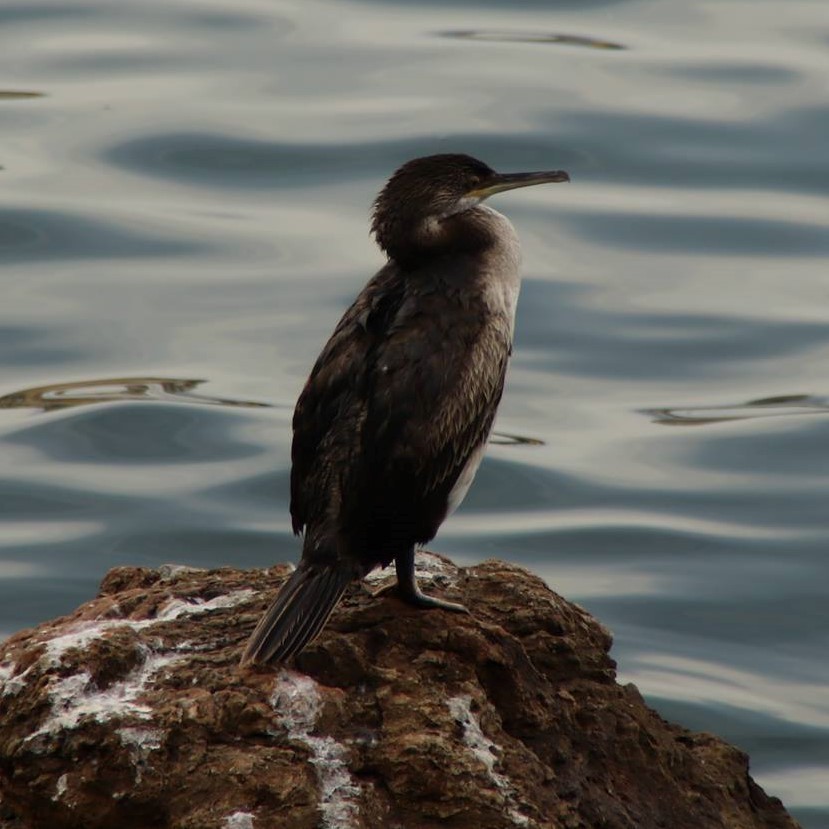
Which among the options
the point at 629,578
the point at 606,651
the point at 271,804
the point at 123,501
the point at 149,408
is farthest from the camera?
the point at 149,408

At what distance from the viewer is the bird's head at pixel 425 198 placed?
6.42 meters

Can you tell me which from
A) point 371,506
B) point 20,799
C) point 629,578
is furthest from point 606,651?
point 629,578

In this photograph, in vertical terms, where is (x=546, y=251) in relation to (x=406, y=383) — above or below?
below

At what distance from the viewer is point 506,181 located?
673 cm

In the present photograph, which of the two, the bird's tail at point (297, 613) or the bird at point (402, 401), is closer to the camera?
the bird's tail at point (297, 613)

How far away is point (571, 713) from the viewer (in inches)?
227

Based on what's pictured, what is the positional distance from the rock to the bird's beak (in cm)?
134

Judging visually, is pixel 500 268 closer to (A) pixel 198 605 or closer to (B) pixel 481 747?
(A) pixel 198 605

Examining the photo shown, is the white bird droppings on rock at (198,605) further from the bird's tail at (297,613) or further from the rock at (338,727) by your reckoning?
the bird's tail at (297,613)

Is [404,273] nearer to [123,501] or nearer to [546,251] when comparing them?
[123,501]

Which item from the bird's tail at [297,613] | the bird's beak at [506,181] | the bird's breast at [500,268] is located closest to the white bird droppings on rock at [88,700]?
the bird's tail at [297,613]

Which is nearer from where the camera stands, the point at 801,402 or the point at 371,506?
the point at 371,506

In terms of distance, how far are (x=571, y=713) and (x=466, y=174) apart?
177 cm

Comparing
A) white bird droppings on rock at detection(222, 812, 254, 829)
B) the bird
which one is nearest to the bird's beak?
the bird
